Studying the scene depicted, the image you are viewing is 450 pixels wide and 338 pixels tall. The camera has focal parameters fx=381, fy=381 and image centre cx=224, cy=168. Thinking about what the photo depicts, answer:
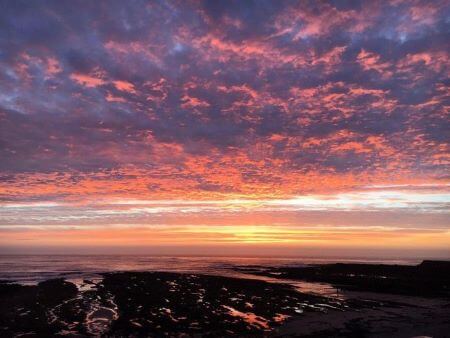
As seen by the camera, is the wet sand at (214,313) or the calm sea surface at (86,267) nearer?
the wet sand at (214,313)

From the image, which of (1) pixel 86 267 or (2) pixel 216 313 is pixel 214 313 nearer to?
(2) pixel 216 313

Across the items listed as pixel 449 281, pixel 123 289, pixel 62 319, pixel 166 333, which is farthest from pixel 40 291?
pixel 449 281

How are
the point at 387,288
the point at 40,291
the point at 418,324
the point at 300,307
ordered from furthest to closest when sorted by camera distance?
the point at 387,288, the point at 40,291, the point at 300,307, the point at 418,324

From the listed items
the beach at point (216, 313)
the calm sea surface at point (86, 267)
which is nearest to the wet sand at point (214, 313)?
the beach at point (216, 313)

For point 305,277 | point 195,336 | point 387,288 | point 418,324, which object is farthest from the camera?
point 305,277

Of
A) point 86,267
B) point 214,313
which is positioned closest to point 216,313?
point 214,313

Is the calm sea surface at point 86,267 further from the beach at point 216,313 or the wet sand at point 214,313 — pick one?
the wet sand at point 214,313

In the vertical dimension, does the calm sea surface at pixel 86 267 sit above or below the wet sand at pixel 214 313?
above

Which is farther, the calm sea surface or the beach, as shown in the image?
the calm sea surface

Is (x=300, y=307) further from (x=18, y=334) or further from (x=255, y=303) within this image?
(x=18, y=334)

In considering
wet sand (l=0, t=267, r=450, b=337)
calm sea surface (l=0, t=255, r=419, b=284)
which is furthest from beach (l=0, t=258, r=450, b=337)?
calm sea surface (l=0, t=255, r=419, b=284)

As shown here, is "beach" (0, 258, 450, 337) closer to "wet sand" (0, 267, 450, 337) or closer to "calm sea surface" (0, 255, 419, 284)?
"wet sand" (0, 267, 450, 337)
